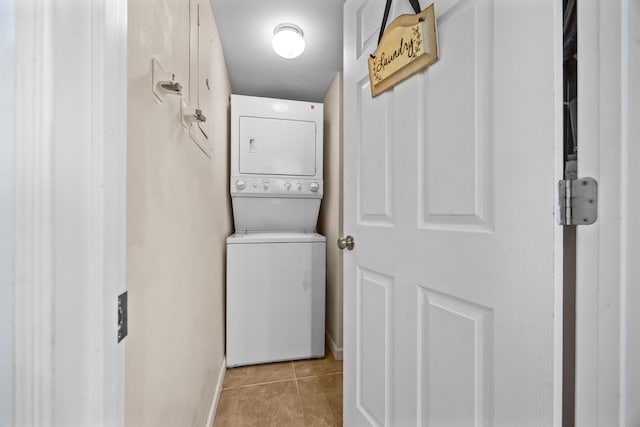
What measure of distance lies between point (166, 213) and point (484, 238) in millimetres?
884

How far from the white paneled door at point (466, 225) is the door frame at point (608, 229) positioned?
38mm

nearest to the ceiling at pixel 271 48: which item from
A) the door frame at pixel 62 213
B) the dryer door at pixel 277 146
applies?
the dryer door at pixel 277 146

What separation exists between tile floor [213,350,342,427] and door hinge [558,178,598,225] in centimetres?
152

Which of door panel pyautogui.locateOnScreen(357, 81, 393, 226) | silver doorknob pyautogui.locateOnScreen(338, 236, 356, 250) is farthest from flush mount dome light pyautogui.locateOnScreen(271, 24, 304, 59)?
silver doorknob pyautogui.locateOnScreen(338, 236, 356, 250)

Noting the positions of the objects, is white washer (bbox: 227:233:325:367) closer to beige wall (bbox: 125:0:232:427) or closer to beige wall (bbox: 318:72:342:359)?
beige wall (bbox: 318:72:342:359)

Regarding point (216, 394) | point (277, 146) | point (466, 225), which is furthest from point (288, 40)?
point (216, 394)

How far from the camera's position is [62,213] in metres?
0.37

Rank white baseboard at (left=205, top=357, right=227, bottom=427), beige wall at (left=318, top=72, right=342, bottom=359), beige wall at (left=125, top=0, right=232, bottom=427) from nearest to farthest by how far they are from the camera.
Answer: beige wall at (left=125, top=0, right=232, bottom=427)
white baseboard at (left=205, top=357, right=227, bottom=427)
beige wall at (left=318, top=72, right=342, bottom=359)

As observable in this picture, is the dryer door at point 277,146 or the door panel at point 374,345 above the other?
the dryer door at point 277,146

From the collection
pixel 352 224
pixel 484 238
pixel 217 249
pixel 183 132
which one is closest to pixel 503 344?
pixel 484 238

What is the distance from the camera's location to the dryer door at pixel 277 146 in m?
2.19

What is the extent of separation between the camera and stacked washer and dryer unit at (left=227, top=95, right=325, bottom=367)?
2.00m

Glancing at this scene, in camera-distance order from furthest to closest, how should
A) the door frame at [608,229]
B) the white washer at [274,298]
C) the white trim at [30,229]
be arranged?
the white washer at [274,298] → the door frame at [608,229] → the white trim at [30,229]

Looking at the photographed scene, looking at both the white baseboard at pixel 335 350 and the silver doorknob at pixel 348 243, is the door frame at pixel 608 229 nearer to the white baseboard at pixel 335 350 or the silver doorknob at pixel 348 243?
the silver doorknob at pixel 348 243
